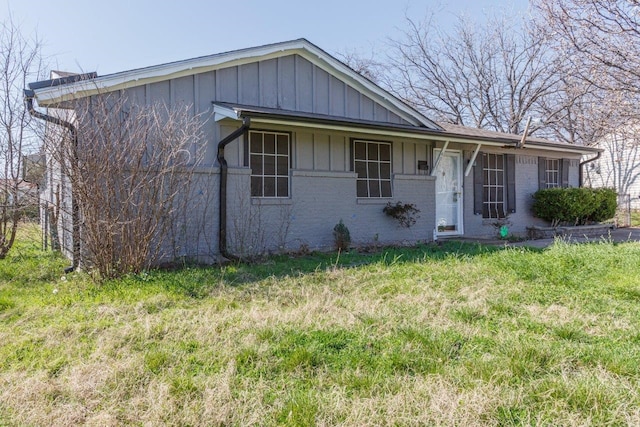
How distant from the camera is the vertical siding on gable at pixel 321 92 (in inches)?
341

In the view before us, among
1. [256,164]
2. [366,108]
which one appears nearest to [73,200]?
[256,164]

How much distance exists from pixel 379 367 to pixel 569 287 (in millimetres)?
3064

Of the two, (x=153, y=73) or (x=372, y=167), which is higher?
(x=153, y=73)

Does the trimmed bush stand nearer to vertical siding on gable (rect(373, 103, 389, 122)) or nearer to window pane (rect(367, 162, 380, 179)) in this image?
vertical siding on gable (rect(373, 103, 389, 122))

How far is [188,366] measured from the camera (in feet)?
9.50

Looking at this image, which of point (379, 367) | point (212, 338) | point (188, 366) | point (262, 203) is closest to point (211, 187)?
point (262, 203)

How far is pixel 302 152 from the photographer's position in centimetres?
814

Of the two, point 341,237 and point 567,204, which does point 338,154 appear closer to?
point 341,237

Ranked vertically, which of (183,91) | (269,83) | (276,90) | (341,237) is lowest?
(341,237)

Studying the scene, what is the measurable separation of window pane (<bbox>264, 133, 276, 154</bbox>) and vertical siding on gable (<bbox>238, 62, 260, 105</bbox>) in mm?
676

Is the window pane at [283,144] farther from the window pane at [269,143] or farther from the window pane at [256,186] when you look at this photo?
the window pane at [256,186]

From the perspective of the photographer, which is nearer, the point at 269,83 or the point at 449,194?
the point at 269,83

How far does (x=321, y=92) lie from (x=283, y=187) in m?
2.20

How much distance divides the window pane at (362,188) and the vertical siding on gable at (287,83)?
1.99 metres
